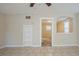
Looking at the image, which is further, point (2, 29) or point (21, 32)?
point (21, 32)

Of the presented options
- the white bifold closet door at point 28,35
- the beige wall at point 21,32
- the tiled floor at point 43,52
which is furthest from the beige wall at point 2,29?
the tiled floor at point 43,52

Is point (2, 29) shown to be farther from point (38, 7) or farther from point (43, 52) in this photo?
point (43, 52)

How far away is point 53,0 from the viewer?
109 inches

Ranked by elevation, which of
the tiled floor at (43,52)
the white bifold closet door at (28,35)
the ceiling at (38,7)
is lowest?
the tiled floor at (43,52)

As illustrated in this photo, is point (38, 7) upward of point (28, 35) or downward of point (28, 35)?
upward

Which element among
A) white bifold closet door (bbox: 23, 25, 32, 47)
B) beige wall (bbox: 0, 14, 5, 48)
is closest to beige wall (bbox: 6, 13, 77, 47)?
white bifold closet door (bbox: 23, 25, 32, 47)

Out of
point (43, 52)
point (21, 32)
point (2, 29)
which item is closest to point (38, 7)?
point (43, 52)

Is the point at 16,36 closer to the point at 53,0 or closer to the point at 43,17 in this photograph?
the point at 43,17

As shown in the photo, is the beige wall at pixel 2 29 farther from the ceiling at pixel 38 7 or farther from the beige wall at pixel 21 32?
the ceiling at pixel 38 7

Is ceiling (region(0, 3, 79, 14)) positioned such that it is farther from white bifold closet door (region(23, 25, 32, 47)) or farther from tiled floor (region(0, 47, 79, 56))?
tiled floor (region(0, 47, 79, 56))

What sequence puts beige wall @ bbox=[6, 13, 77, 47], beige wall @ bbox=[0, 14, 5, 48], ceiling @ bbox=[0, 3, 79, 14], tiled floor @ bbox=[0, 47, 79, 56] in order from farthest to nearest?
beige wall @ bbox=[6, 13, 77, 47]
beige wall @ bbox=[0, 14, 5, 48]
ceiling @ bbox=[0, 3, 79, 14]
tiled floor @ bbox=[0, 47, 79, 56]

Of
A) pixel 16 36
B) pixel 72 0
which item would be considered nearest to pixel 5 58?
pixel 72 0

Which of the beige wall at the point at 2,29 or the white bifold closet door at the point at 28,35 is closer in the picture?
the beige wall at the point at 2,29

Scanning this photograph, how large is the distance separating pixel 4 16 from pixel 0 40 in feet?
5.97
